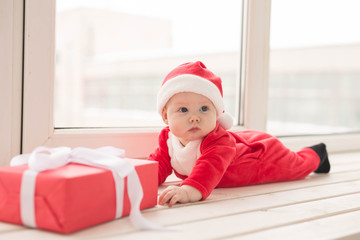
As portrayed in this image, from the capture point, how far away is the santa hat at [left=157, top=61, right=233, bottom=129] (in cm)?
101

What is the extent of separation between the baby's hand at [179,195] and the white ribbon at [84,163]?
0.13m

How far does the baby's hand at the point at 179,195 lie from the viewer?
0.89 m

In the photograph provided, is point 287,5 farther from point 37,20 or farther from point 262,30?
point 37,20

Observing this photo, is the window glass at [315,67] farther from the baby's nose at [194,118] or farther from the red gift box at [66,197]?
the red gift box at [66,197]

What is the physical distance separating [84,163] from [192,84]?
0.37 m

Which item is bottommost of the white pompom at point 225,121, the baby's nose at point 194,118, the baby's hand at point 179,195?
the baby's hand at point 179,195

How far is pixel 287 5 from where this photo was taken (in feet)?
6.47

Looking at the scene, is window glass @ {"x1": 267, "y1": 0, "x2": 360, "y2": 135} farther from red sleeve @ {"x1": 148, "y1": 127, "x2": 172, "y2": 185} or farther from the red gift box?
the red gift box

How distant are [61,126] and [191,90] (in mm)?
473

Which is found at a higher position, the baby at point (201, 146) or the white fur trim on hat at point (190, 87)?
the white fur trim on hat at point (190, 87)

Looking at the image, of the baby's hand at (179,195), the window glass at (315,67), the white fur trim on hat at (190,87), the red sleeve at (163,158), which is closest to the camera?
the baby's hand at (179,195)

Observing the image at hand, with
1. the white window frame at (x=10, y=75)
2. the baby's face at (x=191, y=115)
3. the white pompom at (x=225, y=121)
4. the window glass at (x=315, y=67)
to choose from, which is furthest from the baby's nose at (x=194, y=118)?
the window glass at (x=315, y=67)

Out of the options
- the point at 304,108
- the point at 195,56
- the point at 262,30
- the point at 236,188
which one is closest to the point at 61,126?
the point at 236,188

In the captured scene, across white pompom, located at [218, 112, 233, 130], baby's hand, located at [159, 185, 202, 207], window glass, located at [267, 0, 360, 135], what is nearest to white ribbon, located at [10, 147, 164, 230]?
baby's hand, located at [159, 185, 202, 207]
